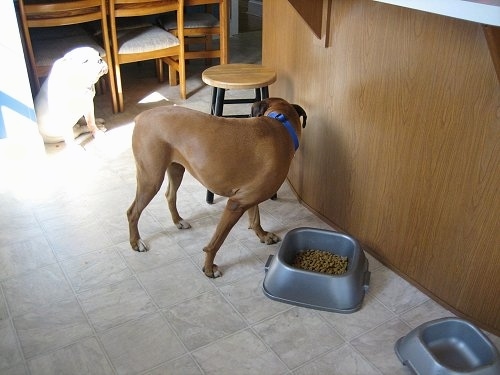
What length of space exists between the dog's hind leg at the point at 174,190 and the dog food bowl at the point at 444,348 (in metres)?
1.18

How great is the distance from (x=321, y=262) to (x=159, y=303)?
679 mm

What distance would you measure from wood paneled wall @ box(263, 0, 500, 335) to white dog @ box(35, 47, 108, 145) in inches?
50.6

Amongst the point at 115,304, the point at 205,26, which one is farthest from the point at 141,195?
the point at 205,26

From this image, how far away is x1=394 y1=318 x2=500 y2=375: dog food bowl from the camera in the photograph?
61.5 inches

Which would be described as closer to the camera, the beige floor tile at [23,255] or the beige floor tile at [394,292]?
the beige floor tile at [394,292]

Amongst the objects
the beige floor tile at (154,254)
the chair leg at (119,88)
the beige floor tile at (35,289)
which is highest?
the chair leg at (119,88)

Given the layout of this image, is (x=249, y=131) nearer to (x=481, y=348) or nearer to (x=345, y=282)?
(x=345, y=282)

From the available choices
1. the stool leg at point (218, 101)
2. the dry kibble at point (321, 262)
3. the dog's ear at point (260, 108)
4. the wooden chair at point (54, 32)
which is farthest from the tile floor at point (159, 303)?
the wooden chair at point (54, 32)

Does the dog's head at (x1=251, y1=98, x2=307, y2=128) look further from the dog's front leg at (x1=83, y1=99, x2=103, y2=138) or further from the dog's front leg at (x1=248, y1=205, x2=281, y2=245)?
the dog's front leg at (x1=83, y1=99, x2=103, y2=138)

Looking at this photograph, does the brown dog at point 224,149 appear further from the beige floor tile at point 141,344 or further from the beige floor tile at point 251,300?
the beige floor tile at point 141,344

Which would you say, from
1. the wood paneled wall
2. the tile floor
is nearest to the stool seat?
the wood paneled wall

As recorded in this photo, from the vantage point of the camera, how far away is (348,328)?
6.05 ft

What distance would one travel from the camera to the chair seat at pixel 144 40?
3.61 meters

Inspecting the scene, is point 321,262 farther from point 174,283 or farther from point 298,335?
point 174,283
